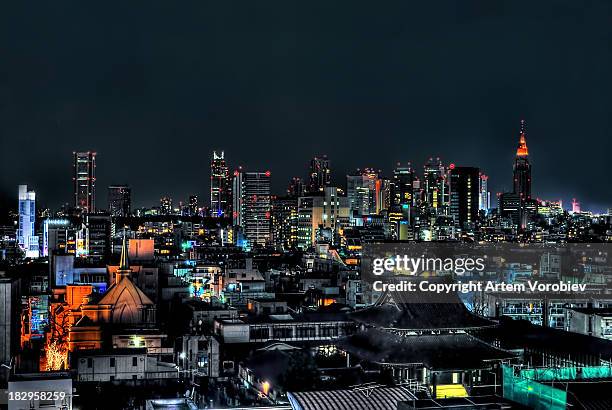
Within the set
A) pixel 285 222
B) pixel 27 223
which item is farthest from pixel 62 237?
pixel 285 222

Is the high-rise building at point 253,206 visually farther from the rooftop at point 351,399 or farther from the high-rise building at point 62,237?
the rooftop at point 351,399

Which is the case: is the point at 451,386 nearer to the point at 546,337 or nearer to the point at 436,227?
the point at 546,337

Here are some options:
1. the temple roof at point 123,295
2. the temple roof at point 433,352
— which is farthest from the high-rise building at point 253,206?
the temple roof at point 433,352

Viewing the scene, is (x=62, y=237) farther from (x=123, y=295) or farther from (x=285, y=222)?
(x=123, y=295)

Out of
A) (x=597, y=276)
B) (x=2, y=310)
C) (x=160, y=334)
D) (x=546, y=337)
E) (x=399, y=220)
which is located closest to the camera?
(x=546, y=337)

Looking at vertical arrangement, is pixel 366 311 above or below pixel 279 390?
above

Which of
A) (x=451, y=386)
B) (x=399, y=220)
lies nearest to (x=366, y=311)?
(x=451, y=386)

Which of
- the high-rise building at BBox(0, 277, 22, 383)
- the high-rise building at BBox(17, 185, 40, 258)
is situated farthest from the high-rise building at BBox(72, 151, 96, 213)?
the high-rise building at BBox(0, 277, 22, 383)
